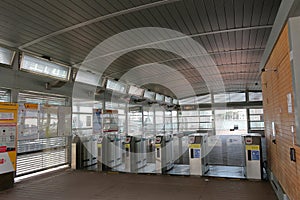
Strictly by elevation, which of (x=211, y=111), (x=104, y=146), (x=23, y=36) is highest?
(x=23, y=36)

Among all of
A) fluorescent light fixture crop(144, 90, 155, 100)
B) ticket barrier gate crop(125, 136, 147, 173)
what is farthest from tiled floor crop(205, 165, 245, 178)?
fluorescent light fixture crop(144, 90, 155, 100)

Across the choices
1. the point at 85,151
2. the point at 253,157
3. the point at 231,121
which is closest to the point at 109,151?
the point at 85,151

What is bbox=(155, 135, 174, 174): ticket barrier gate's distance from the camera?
655 cm

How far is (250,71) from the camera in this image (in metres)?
8.95

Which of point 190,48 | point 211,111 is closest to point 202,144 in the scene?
point 190,48

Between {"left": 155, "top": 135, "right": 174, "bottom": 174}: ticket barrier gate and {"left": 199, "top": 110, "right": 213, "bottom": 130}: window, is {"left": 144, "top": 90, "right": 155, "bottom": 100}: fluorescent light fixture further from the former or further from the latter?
{"left": 155, "top": 135, "right": 174, "bottom": 174}: ticket barrier gate

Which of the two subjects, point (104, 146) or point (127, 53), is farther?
point (104, 146)

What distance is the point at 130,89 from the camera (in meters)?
Result: 9.82

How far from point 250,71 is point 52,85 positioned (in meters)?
6.99

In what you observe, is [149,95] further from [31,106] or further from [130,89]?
Result: [31,106]

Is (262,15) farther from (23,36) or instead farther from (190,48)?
(23,36)

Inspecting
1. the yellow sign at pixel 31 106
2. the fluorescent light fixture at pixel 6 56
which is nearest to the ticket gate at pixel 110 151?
the yellow sign at pixel 31 106

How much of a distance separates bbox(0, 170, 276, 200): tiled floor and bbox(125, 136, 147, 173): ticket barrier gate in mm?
979

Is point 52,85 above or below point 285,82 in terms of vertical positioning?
above
